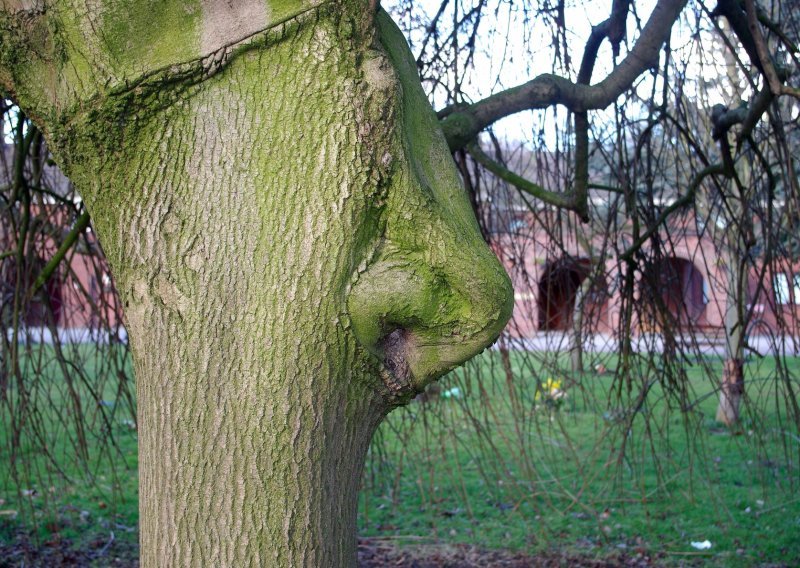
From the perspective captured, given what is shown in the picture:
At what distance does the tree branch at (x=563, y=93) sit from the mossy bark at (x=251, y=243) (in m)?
0.99

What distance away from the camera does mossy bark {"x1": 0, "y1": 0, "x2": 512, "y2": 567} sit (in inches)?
57.2

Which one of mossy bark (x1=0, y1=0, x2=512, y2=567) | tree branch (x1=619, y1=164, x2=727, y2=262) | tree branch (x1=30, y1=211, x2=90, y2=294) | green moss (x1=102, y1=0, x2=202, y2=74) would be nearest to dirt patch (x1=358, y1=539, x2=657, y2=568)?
tree branch (x1=619, y1=164, x2=727, y2=262)

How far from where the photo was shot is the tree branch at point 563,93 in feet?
8.24

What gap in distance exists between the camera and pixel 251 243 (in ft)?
4.76

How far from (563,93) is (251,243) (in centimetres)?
159

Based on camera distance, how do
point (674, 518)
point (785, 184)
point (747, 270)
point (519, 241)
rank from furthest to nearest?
point (674, 518) → point (519, 241) → point (747, 270) → point (785, 184)

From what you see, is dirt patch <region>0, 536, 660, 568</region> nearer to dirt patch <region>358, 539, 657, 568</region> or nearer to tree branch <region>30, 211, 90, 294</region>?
dirt patch <region>358, 539, 657, 568</region>

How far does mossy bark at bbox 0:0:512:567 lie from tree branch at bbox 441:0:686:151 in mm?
993

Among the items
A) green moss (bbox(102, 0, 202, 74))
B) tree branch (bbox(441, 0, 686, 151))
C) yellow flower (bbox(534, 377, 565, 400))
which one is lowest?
yellow flower (bbox(534, 377, 565, 400))

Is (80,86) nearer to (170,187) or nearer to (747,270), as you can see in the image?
(170,187)

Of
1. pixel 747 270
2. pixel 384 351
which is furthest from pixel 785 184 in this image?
pixel 384 351

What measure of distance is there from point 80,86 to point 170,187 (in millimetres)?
260

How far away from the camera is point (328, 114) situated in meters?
1.47

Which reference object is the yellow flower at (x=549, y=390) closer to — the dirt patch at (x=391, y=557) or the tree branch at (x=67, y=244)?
the dirt patch at (x=391, y=557)
